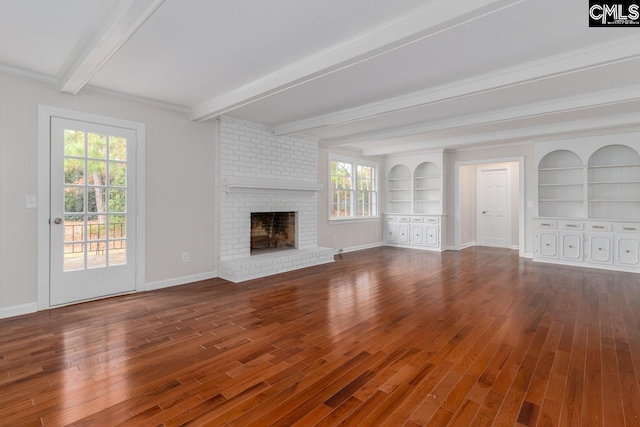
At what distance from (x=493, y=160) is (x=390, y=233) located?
2960mm

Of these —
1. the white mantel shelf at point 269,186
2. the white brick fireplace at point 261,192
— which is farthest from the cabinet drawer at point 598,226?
the white mantel shelf at point 269,186

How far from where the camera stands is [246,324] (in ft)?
10.2

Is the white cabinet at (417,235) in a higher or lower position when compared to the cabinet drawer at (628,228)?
lower

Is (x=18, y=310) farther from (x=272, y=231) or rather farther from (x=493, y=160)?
(x=493, y=160)

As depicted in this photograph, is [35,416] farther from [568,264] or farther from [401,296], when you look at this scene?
[568,264]

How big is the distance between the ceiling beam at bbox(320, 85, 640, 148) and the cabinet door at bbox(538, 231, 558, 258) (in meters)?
2.89

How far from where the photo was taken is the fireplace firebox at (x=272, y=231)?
19.2 feet

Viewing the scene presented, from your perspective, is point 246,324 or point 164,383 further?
point 246,324

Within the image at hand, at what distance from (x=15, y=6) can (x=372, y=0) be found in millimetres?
2508

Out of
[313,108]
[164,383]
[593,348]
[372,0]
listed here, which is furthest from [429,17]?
[164,383]

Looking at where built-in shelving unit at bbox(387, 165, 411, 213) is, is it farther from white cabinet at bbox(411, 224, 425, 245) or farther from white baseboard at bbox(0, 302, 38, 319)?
white baseboard at bbox(0, 302, 38, 319)

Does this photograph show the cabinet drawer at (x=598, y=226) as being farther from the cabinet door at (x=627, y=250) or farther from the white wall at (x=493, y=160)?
the white wall at (x=493, y=160)

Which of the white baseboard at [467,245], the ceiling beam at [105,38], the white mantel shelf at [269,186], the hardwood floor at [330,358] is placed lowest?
the hardwood floor at [330,358]

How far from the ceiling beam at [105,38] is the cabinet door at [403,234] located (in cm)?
698
